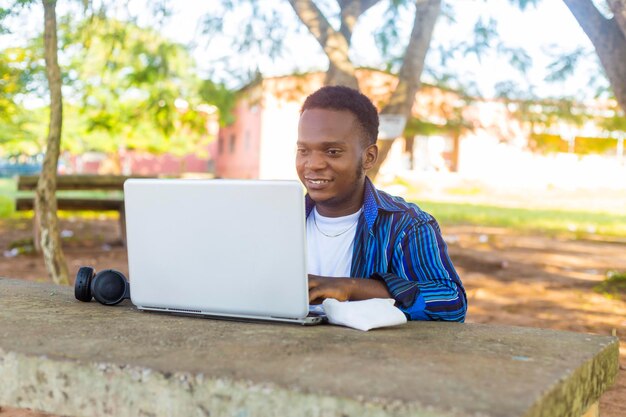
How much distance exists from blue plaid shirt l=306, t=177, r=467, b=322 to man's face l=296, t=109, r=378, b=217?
0.32 feet

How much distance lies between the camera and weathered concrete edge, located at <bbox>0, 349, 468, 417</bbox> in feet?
4.51

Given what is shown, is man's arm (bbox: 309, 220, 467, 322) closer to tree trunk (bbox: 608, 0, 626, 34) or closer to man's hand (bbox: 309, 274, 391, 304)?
man's hand (bbox: 309, 274, 391, 304)

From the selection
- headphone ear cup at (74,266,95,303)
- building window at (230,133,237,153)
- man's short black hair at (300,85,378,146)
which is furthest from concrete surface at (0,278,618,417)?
building window at (230,133,237,153)

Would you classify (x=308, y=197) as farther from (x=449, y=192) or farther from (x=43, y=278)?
(x=449, y=192)

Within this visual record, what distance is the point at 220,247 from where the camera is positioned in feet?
6.66

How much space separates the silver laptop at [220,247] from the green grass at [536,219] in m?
12.3

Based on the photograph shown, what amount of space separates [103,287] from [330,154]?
86 centimetres

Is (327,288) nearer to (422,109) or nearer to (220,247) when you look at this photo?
(220,247)

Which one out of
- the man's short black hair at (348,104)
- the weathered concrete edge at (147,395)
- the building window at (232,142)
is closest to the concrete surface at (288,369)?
the weathered concrete edge at (147,395)

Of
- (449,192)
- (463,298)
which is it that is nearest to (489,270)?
(463,298)

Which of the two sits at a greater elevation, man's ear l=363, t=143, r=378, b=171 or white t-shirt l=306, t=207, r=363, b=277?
man's ear l=363, t=143, r=378, b=171

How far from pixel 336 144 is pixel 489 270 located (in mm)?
6447

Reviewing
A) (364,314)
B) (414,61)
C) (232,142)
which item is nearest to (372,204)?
(364,314)

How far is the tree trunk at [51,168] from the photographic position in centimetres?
525
